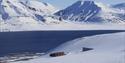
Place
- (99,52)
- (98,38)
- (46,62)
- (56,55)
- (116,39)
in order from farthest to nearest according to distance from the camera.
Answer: (98,38), (116,39), (56,55), (99,52), (46,62)

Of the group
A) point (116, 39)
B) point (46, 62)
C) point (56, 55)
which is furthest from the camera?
point (116, 39)

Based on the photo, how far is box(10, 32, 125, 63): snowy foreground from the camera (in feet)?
105

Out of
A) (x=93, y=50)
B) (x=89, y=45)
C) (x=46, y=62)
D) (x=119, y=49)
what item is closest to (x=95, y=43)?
(x=89, y=45)

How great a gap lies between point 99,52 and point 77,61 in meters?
4.46

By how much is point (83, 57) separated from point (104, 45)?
6847mm

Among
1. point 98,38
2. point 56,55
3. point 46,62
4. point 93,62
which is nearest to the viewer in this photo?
point 93,62

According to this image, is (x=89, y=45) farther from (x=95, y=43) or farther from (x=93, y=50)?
(x=93, y=50)

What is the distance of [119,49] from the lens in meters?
35.4

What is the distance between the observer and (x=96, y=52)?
1441 inches

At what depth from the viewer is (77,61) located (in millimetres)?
32219

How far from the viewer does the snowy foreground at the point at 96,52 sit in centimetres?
3197

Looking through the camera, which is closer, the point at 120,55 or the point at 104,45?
the point at 120,55

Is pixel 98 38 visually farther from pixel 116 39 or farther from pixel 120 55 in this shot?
pixel 120 55

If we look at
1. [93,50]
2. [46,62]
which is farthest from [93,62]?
[93,50]
